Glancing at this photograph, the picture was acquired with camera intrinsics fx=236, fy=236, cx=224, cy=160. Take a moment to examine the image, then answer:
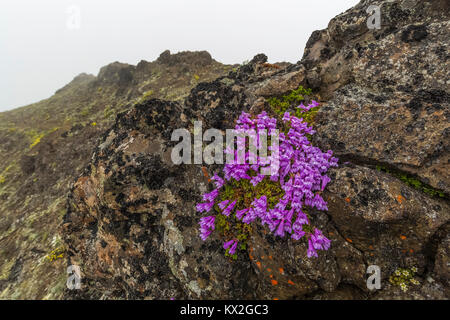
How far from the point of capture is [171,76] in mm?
26781

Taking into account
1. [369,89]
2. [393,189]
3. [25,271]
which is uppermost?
[369,89]

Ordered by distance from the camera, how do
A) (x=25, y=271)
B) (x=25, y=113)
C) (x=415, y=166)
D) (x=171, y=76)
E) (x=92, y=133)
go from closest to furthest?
(x=415, y=166)
(x=25, y=271)
(x=92, y=133)
(x=171, y=76)
(x=25, y=113)

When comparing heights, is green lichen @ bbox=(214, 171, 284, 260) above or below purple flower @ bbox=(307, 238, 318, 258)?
above

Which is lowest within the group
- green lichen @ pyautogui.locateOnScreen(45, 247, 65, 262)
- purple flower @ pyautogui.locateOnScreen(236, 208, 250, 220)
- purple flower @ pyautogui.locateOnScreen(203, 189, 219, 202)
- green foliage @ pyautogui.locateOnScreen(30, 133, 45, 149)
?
Answer: green lichen @ pyautogui.locateOnScreen(45, 247, 65, 262)

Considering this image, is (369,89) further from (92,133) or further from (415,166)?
(92,133)

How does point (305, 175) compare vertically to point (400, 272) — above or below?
above

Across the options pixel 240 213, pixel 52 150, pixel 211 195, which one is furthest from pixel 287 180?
pixel 52 150

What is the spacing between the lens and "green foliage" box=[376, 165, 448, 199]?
5.41m

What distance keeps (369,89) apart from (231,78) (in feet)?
18.2

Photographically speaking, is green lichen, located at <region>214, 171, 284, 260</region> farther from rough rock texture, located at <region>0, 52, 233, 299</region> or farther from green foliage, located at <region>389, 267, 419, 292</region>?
rough rock texture, located at <region>0, 52, 233, 299</region>

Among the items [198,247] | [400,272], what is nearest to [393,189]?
[400,272]

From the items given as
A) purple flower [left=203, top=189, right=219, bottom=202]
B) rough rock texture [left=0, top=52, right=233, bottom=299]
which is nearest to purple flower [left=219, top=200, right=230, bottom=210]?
purple flower [left=203, top=189, right=219, bottom=202]

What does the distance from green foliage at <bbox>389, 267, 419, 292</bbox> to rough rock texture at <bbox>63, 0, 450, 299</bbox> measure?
0.28 ft
